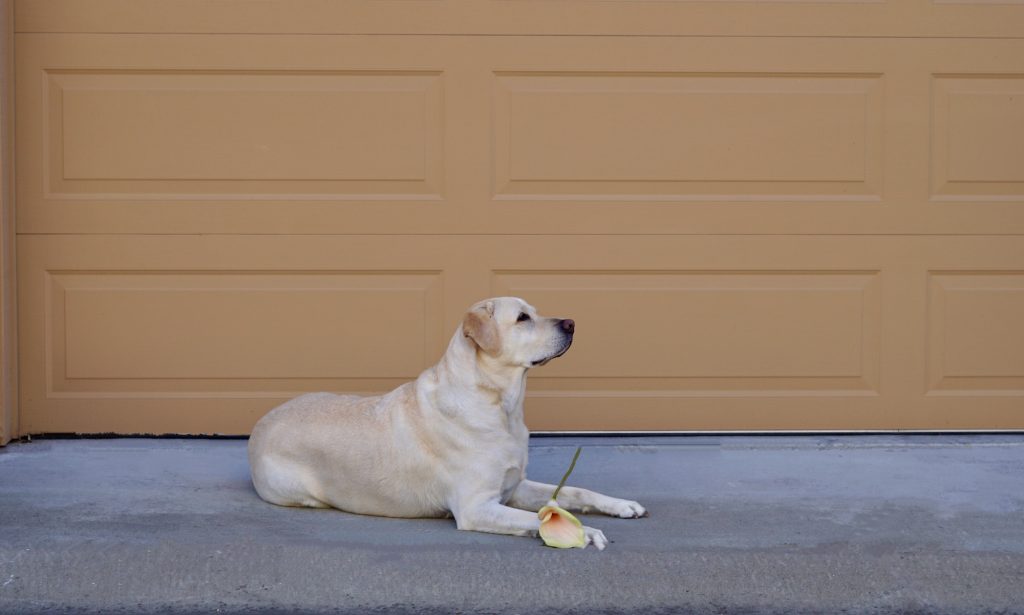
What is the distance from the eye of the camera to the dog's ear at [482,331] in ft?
14.1

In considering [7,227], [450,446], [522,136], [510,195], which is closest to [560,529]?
[450,446]

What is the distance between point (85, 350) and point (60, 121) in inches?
38.0

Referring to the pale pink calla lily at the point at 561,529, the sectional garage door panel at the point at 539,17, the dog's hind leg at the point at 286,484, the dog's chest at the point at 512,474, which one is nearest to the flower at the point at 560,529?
the pale pink calla lily at the point at 561,529

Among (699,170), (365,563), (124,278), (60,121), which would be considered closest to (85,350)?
(124,278)

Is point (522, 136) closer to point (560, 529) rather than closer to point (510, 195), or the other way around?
point (510, 195)

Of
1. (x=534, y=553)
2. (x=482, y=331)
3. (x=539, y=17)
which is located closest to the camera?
(x=534, y=553)

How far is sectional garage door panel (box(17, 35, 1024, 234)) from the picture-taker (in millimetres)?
5555

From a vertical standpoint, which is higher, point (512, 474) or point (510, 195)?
point (510, 195)

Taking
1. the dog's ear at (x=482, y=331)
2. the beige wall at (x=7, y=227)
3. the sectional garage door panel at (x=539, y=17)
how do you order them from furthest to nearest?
the sectional garage door panel at (x=539, y=17) < the beige wall at (x=7, y=227) < the dog's ear at (x=482, y=331)

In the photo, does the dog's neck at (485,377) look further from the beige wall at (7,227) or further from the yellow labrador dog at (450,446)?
the beige wall at (7,227)

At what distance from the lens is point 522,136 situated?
5594 mm

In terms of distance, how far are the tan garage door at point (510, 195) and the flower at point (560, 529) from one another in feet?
5.75

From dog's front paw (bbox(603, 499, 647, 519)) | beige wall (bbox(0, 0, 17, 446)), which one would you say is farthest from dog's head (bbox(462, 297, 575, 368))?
beige wall (bbox(0, 0, 17, 446))

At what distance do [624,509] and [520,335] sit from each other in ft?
2.18
